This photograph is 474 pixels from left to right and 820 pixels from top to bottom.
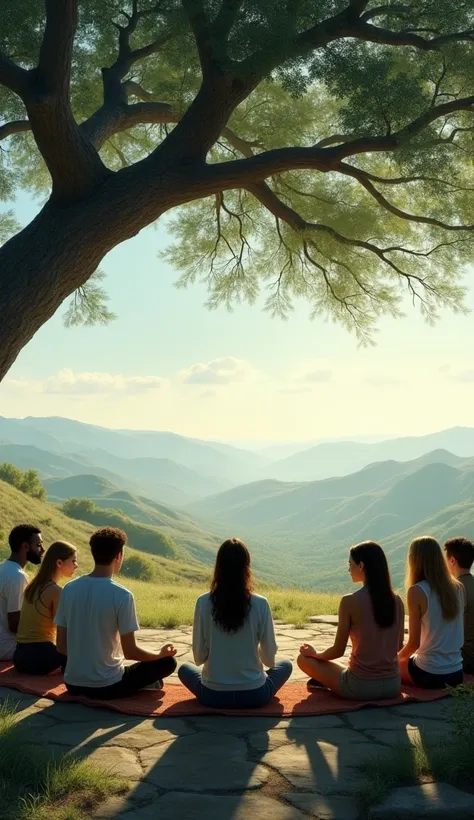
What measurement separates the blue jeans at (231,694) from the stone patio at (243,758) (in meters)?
0.18

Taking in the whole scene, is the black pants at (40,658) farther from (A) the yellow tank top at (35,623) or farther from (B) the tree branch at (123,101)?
(B) the tree branch at (123,101)

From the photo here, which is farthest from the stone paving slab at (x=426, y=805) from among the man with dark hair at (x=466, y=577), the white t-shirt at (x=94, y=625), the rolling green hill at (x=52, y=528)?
the rolling green hill at (x=52, y=528)

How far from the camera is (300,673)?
7168 mm

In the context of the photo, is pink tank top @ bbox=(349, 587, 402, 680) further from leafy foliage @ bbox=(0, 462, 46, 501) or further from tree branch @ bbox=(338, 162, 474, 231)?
leafy foliage @ bbox=(0, 462, 46, 501)

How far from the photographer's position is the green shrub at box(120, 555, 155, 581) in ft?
167

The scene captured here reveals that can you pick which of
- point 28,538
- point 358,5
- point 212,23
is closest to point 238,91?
point 212,23

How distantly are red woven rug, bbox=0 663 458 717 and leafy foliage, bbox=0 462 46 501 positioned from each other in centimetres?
5487

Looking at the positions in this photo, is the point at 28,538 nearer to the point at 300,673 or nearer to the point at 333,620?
the point at 300,673

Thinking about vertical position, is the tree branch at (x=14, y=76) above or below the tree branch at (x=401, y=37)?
below

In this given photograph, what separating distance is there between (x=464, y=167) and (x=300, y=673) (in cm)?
744

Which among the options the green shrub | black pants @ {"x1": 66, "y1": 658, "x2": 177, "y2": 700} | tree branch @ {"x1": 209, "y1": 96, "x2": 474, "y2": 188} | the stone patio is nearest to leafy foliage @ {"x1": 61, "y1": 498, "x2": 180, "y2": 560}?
the green shrub

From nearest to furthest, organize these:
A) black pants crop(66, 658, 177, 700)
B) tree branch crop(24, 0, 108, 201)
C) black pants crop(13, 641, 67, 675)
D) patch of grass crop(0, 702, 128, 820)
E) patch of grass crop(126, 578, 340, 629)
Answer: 1. patch of grass crop(0, 702, 128, 820)
2. black pants crop(66, 658, 177, 700)
3. black pants crop(13, 641, 67, 675)
4. tree branch crop(24, 0, 108, 201)
5. patch of grass crop(126, 578, 340, 629)

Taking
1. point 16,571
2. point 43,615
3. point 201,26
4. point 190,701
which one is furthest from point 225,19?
point 190,701

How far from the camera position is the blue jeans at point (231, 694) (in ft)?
18.2
